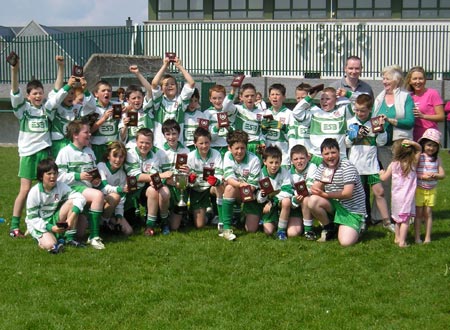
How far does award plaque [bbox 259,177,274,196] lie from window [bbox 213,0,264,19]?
67.7ft

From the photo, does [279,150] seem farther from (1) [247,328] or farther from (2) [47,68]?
(2) [47,68]

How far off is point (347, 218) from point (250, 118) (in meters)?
2.04

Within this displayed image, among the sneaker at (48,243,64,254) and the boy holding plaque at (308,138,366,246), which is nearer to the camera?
the sneaker at (48,243,64,254)

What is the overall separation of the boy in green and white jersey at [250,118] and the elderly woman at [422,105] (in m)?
1.98

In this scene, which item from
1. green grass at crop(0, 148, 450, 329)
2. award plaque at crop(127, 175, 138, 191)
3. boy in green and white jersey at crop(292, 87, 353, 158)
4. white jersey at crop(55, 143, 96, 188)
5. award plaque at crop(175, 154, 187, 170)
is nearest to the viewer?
green grass at crop(0, 148, 450, 329)

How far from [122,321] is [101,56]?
1716cm

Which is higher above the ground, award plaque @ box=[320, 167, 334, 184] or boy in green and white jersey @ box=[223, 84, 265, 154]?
boy in green and white jersey @ box=[223, 84, 265, 154]

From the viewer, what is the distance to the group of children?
8156 millimetres

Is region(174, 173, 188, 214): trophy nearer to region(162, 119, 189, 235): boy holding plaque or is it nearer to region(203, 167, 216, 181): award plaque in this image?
region(162, 119, 189, 235): boy holding plaque

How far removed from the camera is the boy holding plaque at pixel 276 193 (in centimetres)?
859

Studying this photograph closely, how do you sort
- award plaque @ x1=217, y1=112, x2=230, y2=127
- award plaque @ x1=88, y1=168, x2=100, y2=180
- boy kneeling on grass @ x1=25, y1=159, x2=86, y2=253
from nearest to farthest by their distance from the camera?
boy kneeling on grass @ x1=25, y1=159, x2=86, y2=253 < award plaque @ x1=88, y1=168, x2=100, y2=180 < award plaque @ x1=217, y1=112, x2=230, y2=127

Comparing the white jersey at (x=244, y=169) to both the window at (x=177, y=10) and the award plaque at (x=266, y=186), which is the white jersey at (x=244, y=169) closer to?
the award plaque at (x=266, y=186)

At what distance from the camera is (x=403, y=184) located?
26.5 feet

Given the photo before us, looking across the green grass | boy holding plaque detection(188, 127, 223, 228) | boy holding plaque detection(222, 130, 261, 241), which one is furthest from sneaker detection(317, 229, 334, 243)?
boy holding plaque detection(188, 127, 223, 228)
